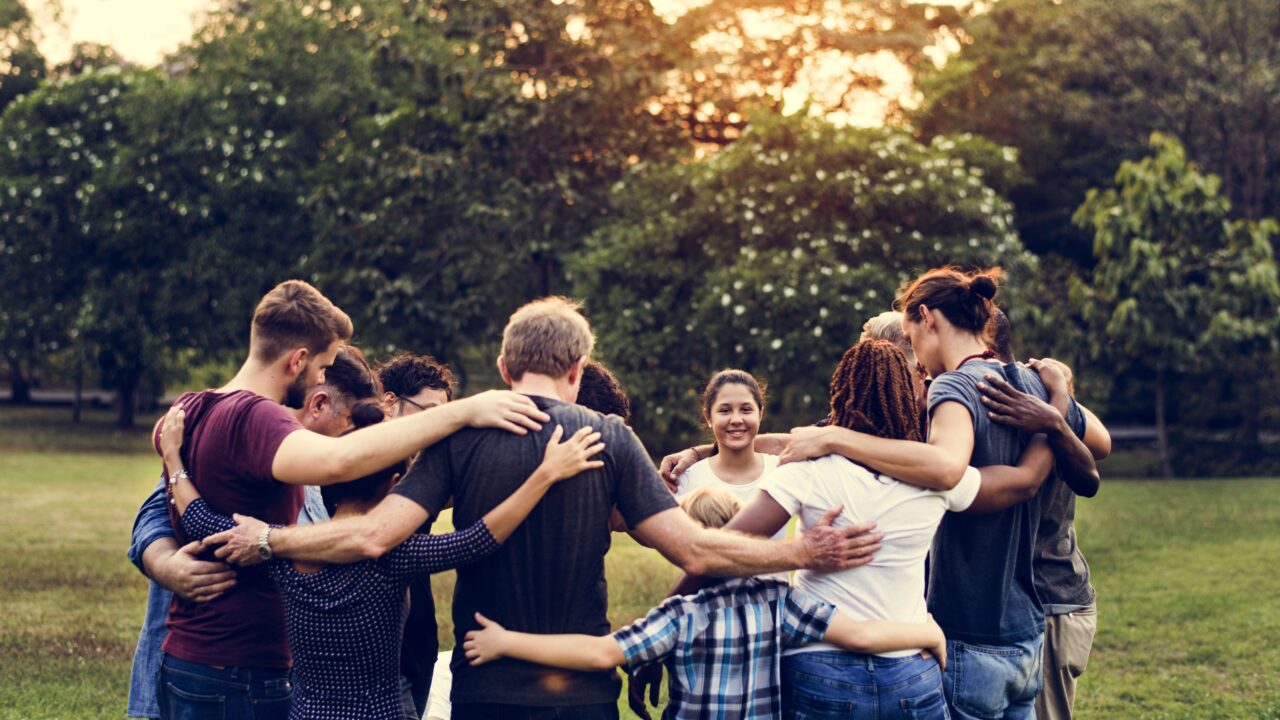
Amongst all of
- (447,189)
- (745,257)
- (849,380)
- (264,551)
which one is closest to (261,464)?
(264,551)

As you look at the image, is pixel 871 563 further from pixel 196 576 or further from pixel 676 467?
pixel 676 467

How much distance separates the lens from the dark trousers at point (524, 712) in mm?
3406

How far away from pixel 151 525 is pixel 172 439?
427mm

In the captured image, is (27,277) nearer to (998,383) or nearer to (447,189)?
(447,189)

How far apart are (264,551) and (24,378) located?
51.3 meters

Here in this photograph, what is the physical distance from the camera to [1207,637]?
33.4 feet

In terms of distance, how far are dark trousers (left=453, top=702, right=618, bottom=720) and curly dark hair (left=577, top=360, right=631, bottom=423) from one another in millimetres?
1501

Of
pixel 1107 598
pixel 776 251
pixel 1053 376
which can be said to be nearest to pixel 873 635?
pixel 1053 376

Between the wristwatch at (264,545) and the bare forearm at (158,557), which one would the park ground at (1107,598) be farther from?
the wristwatch at (264,545)

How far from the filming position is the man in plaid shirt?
11.5 feet

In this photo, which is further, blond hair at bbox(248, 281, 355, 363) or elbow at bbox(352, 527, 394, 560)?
blond hair at bbox(248, 281, 355, 363)

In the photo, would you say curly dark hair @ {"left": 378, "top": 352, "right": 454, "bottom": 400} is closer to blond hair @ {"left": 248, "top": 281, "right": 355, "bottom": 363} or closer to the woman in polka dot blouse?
blond hair @ {"left": 248, "top": 281, "right": 355, "bottom": 363}

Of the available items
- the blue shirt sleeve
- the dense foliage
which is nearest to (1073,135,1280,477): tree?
the dense foliage

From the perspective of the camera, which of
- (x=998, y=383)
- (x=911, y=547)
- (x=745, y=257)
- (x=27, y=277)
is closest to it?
(x=911, y=547)
